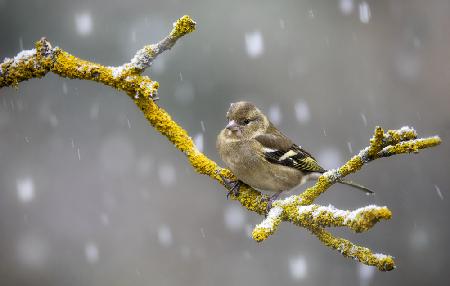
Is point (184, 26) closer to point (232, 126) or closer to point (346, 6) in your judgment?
point (232, 126)

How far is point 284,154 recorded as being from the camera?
13.6 ft

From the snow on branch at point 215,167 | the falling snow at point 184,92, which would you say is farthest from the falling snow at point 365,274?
the snow on branch at point 215,167

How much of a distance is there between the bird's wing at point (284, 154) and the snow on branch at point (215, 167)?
1275 millimetres

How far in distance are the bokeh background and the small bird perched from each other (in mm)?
3750

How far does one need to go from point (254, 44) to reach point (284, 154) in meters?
4.45

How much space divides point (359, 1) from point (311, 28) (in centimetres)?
88

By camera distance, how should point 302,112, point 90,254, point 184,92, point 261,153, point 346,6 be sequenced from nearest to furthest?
point 261,153
point 184,92
point 302,112
point 90,254
point 346,6

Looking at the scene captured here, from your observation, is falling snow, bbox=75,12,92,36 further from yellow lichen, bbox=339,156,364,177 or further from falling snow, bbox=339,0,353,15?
yellow lichen, bbox=339,156,364,177

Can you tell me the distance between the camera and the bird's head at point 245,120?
390cm

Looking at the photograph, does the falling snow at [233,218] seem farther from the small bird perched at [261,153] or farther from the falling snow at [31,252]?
the small bird perched at [261,153]

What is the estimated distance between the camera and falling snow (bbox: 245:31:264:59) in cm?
834

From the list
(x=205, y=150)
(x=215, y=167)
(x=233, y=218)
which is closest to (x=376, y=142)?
(x=215, y=167)

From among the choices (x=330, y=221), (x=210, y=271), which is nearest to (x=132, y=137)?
(x=210, y=271)

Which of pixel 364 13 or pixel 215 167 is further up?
pixel 364 13
